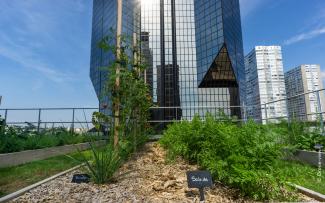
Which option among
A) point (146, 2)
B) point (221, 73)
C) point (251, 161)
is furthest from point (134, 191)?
point (146, 2)

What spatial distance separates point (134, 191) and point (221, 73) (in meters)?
44.6

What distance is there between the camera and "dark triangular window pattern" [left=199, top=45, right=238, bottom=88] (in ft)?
146

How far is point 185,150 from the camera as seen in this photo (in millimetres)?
4676

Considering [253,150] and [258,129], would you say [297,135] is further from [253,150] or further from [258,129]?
[253,150]

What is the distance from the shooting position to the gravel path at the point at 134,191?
9.68 feet

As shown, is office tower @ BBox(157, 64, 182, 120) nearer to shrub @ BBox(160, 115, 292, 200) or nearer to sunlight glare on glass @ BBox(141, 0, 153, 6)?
sunlight glare on glass @ BBox(141, 0, 153, 6)

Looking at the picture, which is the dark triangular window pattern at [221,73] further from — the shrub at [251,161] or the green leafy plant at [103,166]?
the green leafy plant at [103,166]

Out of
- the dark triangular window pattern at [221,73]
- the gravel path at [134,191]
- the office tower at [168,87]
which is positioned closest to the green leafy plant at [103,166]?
the gravel path at [134,191]

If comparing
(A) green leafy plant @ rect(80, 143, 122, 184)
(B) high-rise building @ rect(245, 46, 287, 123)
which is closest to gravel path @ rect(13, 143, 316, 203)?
(A) green leafy plant @ rect(80, 143, 122, 184)

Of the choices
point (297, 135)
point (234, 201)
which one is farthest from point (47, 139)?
point (297, 135)

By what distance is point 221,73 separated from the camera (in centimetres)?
4569

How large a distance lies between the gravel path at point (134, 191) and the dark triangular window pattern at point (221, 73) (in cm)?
4266

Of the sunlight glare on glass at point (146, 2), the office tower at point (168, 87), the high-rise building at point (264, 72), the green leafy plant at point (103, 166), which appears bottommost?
the green leafy plant at point (103, 166)

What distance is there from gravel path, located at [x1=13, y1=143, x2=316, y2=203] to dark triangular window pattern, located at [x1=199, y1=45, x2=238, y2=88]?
42.7 metres
